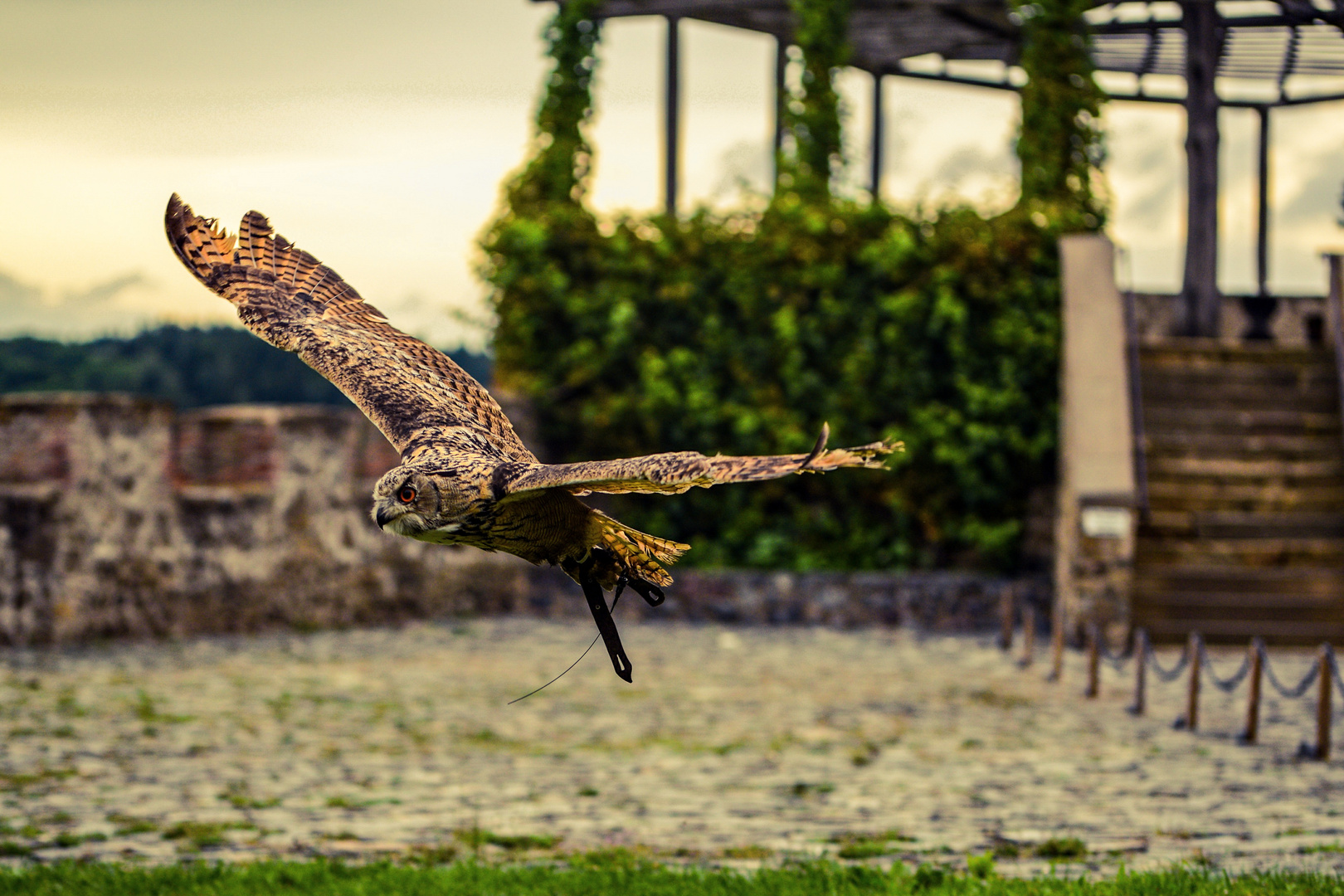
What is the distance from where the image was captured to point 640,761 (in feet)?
25.5

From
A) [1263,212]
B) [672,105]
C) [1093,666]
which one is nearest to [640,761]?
[1093,666]

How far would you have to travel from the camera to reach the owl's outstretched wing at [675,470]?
3107mm

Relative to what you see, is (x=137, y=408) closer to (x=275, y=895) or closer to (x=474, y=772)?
(x=474, y=772)

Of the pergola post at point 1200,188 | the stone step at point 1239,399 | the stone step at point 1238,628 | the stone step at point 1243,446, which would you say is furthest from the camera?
the pergola post at point 1200,188

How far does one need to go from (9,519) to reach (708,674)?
19.8ft

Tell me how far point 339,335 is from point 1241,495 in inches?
422

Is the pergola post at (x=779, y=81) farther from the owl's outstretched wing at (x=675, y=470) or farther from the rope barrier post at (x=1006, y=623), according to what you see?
the owl's outstretched wing at (x=675, y=470)

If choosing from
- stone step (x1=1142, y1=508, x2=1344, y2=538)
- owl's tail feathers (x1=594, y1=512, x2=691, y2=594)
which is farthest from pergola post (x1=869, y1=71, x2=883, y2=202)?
owl's tail feathers (x1=594, y1=512, x2=691, y2=594)

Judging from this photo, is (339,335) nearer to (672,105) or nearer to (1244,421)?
(1244,421)

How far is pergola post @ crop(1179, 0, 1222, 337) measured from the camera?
15.9 m

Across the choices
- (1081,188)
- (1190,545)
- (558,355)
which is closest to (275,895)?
(1190,545)

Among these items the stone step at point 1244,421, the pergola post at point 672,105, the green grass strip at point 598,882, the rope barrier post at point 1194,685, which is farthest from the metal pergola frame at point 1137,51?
the green grass strip at point 598,882

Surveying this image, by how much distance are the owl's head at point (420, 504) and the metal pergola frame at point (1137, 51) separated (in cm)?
1236

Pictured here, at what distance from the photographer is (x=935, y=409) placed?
14.7 metres
